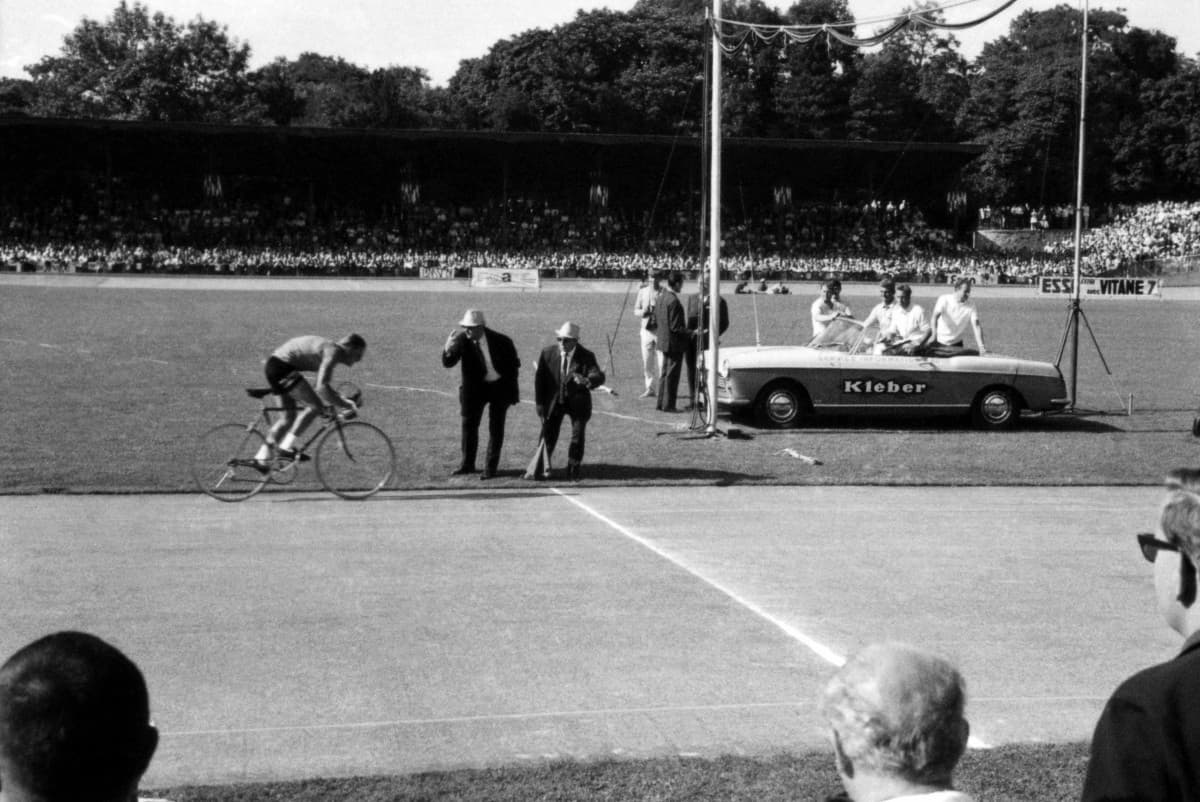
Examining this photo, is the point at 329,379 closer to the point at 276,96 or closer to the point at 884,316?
the point at 884,316

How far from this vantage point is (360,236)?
80.4 m

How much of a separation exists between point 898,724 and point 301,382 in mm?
11757

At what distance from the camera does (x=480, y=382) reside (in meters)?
16.0

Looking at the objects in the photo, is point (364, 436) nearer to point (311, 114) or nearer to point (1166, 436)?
point (1166, 436)

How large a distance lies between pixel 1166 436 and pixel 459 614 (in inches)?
537

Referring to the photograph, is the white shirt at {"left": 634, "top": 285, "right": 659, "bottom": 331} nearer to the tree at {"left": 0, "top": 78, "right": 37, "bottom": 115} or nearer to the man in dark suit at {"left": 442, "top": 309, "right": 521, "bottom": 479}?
the man in dark suit at {"left": 442, "top": 309, "right": 521, "bottom": 479}

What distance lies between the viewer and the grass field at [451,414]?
16.6 m

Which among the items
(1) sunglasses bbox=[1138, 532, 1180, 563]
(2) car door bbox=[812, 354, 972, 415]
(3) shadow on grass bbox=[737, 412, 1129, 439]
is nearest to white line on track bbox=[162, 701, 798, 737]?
(1) sunglasses bbox=[1138, 532, 1180, 563]

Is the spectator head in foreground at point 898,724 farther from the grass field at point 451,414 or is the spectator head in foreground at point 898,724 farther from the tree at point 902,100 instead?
the tree at point 902,100

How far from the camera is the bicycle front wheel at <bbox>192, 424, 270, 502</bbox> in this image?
558 inches

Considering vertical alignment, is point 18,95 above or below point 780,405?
above

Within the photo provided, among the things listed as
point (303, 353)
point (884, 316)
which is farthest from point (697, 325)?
point (303, 353)

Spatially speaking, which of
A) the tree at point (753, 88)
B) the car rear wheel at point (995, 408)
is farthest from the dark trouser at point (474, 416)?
the tree at point (753, 88)

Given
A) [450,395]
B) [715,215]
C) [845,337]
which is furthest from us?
[450,395]
